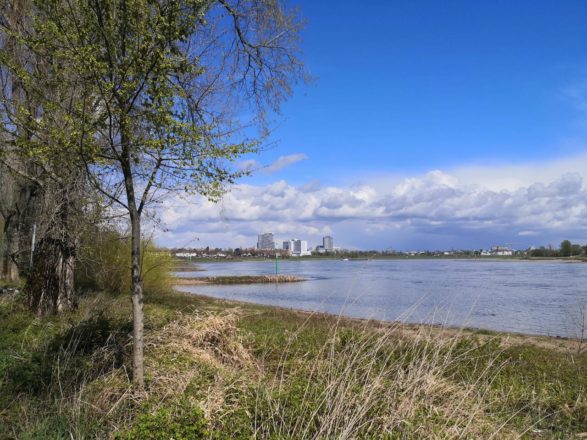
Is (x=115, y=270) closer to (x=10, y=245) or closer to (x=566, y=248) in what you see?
(x=10, y=245)

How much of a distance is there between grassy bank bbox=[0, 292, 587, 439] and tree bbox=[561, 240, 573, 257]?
147 m

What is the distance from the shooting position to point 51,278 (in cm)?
1209

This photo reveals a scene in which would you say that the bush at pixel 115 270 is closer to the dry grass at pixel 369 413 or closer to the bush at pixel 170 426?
the dry grass at pixel 369 413

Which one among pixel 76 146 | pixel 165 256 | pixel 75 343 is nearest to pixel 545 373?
pixel 75 343

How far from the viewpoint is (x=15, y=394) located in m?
6.22

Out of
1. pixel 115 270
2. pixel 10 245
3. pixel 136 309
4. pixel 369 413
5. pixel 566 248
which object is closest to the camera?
pixel 369 413

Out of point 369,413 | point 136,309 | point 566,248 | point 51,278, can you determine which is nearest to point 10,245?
point 51,278

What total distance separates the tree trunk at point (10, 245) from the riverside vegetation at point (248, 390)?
10.2 m

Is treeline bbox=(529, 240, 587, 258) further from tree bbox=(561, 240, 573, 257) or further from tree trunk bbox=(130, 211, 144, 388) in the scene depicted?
tree trunk bbox=(130, 211, 144, 388)

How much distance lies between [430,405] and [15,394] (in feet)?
15.8

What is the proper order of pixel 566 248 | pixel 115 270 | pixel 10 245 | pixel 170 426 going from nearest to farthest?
pixel 170 426 → pixel 10 245 → pixel 115 270 → pixel 566 248

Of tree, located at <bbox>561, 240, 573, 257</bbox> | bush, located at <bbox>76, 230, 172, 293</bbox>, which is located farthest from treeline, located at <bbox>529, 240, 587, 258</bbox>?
bush, located at <bbox>76, 230, 172, 293</bbox>

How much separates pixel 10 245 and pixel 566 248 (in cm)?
14886

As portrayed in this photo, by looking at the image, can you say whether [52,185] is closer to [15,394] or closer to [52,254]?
[52,254]
